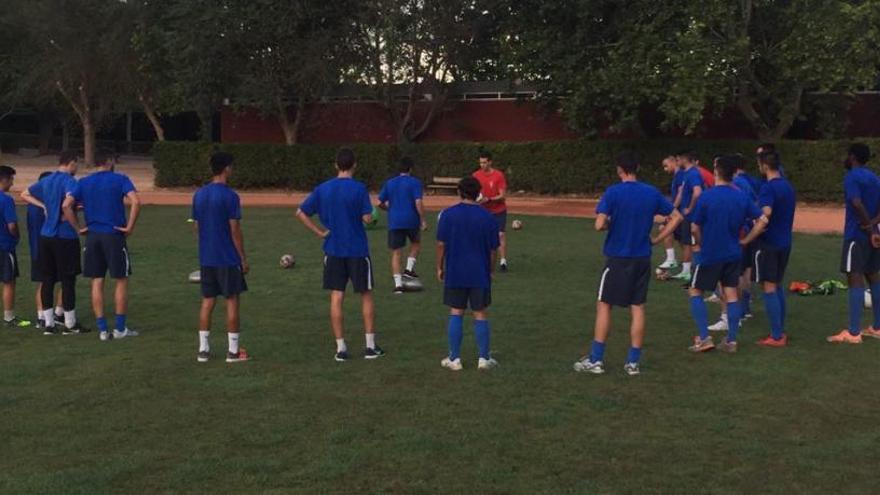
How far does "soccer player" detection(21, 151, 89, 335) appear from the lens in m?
9.80

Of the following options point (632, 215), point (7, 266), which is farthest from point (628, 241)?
point (7, 266)

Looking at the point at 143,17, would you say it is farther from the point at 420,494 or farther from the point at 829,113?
the point at 420,494

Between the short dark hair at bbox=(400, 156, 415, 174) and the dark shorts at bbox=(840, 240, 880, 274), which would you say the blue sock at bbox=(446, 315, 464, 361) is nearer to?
the dark shorts at bbox=(840, 240, 880, 274)

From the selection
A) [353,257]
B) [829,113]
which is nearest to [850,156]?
[353,257]

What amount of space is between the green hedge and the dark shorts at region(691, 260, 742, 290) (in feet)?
66.0

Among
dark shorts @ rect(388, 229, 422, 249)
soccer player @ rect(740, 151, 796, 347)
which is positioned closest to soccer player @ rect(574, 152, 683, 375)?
soccer player @ rect(740, 151, 796, 347)

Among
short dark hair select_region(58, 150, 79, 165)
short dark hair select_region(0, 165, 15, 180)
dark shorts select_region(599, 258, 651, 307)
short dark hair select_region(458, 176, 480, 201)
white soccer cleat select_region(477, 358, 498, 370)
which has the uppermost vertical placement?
short dark hair select_region(58, 150, 79, 165)

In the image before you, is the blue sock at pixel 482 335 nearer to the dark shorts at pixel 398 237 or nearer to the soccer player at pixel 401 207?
the soccer player at pixel 401 207

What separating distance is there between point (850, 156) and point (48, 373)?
7974 mm

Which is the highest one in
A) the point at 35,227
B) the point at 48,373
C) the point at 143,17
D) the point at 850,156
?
the point at 143,17

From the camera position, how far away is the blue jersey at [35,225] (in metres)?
10.2

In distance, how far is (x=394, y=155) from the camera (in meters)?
33.6

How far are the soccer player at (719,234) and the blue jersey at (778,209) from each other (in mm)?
491

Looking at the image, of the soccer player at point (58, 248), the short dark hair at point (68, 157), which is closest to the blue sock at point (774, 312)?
the soccer player at point (58, 248)
